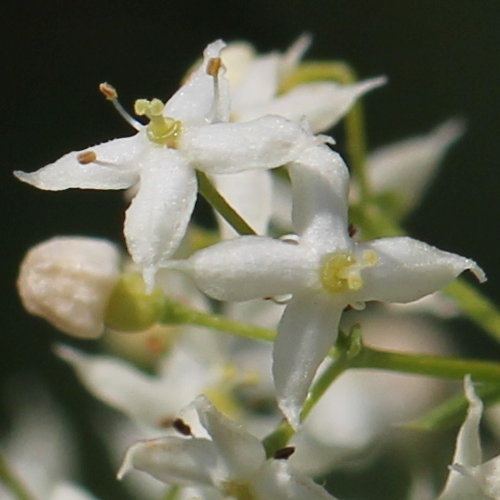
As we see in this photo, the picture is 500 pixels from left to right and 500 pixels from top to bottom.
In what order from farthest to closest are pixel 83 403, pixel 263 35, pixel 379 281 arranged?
pixel 263 35, pixel 83 403, pixel 379 281

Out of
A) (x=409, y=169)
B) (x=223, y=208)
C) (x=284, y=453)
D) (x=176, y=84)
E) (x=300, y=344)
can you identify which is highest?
(x=223, y=208)

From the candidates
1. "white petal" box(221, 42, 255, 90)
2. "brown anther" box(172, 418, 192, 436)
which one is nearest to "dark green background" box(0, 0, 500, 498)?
"white petal" box(221, 42, 255, 90)

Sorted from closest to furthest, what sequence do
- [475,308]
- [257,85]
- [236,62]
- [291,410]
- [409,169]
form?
[291,410], [475,308], [257,85], [236,62], [409,169]

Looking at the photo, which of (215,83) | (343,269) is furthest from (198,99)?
(343,269)

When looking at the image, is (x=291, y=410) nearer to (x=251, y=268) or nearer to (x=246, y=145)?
(x=251, y=268)

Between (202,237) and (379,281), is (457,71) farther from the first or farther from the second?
(379,281)

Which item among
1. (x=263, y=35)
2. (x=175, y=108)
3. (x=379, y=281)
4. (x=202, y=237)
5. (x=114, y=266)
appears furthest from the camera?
(x=263, y=35)

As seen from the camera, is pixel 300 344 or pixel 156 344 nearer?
pixel 300 344

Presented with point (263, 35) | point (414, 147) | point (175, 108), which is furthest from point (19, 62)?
point (175, 108)

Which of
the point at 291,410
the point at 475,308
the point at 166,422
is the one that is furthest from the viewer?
the point at 166,422
